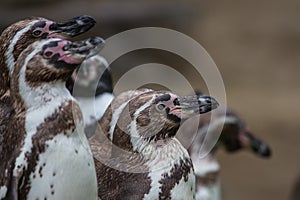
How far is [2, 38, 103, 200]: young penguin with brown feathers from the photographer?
7.11 feet

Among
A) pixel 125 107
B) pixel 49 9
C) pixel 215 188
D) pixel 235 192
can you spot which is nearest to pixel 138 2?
pixel 49 9

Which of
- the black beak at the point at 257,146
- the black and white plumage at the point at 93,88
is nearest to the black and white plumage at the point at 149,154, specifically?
the black and white plumage at the point at 93,88

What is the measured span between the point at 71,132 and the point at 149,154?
22cm

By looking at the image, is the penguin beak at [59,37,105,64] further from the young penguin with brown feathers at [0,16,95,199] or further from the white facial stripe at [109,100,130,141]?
the white facial stripe at [109,100,130,141]

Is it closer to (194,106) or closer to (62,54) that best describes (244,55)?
(194,106)

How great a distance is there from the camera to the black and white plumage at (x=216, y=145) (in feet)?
11.6

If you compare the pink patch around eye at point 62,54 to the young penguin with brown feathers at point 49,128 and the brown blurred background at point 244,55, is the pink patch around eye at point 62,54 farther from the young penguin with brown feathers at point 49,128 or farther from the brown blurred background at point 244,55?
the brown blurred background at point 244,55

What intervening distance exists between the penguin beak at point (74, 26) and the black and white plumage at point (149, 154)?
22 centimetres

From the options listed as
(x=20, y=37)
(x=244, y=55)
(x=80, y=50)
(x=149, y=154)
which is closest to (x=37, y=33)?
(x=20, y=37)

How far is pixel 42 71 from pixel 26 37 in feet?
0.43

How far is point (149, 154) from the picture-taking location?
232 cm

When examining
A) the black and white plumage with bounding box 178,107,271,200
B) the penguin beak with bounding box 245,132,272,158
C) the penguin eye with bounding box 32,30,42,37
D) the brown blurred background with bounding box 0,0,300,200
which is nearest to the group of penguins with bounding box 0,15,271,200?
the penguin eye with bounding box 32,30,42,37

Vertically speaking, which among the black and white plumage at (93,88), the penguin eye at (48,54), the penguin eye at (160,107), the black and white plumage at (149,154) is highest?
the penguin eye at (48,54)

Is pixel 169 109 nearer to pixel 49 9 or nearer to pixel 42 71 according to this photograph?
pixel 42 71
